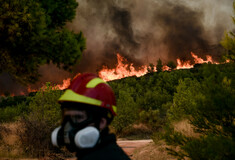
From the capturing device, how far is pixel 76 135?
165 cm

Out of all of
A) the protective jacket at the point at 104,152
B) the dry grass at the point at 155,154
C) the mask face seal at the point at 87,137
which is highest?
the mask face seal at the point at 87,137

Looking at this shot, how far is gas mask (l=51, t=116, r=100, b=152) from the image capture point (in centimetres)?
161

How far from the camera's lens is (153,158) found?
7320mm

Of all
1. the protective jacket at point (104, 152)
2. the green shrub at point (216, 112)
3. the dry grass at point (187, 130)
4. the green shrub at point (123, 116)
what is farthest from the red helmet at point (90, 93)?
the green shrub at point (123, 116)

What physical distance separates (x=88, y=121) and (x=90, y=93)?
0.72 feet

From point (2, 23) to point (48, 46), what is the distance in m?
1.87

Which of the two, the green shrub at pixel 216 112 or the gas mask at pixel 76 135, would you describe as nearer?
the gas mask at pixel 76 135

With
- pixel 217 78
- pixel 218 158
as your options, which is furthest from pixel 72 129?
pixel 217 78

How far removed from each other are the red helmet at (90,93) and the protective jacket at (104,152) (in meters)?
0.28

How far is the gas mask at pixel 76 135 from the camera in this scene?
1.61m

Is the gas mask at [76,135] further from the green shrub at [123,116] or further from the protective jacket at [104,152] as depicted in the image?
the green shrub at [123,116]

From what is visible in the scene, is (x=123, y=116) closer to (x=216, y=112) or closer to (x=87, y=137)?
(x=216, y=112)

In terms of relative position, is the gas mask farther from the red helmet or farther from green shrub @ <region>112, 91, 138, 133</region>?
green shrub @ <region>112, 91, 138, 133</region>

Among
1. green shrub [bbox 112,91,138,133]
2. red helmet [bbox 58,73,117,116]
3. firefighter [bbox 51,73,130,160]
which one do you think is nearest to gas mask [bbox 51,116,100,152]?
firefighter [bbox 51,73,130,160]
